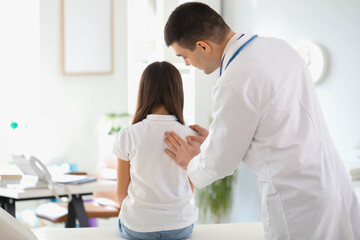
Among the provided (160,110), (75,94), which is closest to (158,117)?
(160,110)

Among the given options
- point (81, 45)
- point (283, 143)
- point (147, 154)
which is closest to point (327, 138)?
point (283, 143)

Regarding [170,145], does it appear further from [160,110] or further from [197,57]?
[197,57]

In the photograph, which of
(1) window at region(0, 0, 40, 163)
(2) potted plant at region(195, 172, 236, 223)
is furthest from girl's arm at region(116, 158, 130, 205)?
(1) window at region(0, 0, 40, 163)

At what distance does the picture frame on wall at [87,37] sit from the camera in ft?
17.4

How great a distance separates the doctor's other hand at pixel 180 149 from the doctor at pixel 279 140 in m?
0.53

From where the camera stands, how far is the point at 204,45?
1773mm

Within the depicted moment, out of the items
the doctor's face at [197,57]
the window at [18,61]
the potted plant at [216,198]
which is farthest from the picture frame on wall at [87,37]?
the doctor's face at [197,57]

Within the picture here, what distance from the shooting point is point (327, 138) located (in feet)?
5.59

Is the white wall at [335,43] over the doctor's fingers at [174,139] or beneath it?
over

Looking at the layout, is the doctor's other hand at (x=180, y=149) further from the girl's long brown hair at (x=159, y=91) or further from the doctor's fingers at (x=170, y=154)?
the girl's long brown hair at (x=159, y=91)

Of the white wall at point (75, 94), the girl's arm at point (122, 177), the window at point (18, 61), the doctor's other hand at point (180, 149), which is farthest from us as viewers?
the window at point (18, 61)

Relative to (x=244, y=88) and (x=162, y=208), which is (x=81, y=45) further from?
(x=244, y=88)

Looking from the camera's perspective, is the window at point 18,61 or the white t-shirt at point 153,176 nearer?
the white t-shirt at point 153,176

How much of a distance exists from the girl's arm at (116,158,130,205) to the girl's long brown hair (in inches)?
8.8
